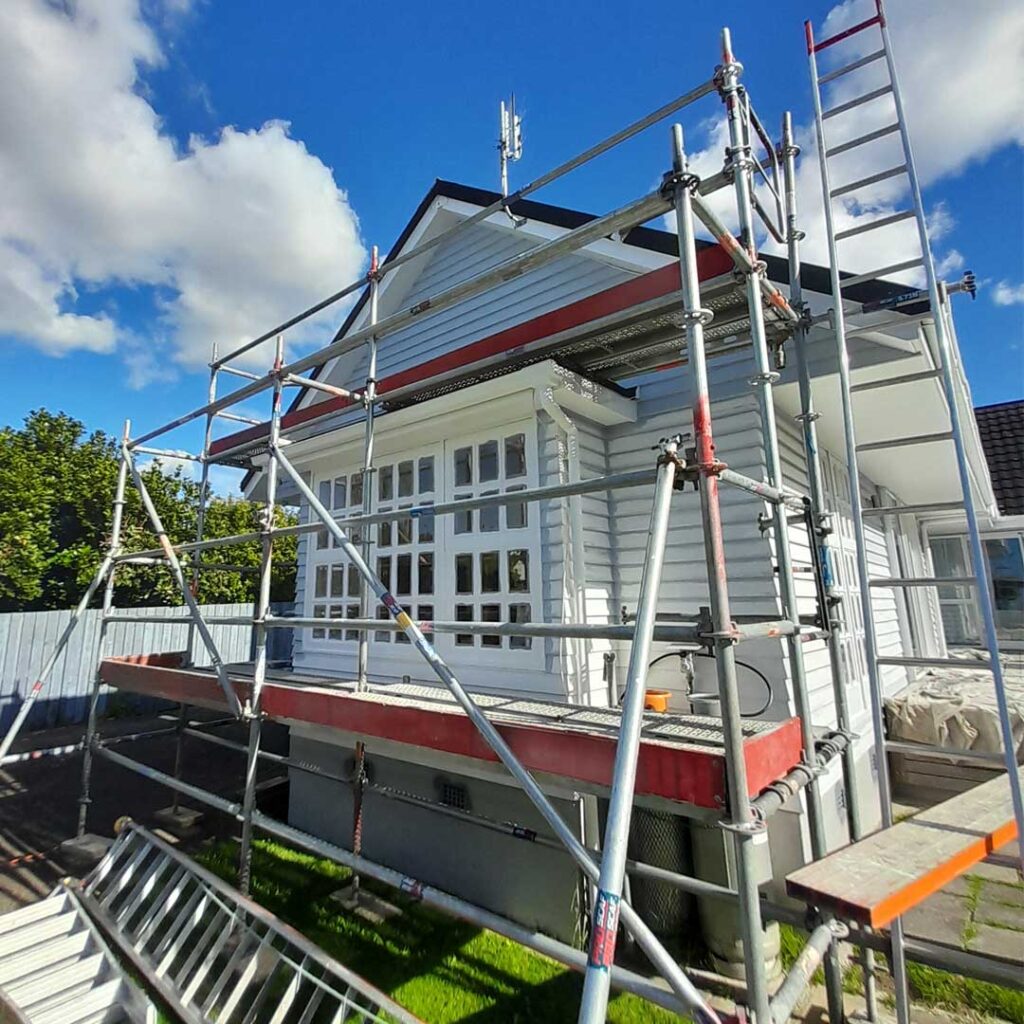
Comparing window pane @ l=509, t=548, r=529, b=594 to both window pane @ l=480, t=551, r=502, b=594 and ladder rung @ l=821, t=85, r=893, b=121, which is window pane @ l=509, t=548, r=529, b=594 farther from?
ladder rung @ l=821, t=85, r=893, b=121

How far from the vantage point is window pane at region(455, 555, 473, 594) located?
5.29 m

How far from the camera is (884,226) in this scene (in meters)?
2.96

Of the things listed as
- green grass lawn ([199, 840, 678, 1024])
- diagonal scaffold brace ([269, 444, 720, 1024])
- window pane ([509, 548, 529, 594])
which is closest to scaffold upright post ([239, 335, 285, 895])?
green grass lawn ([199, 840, 678, 1024])

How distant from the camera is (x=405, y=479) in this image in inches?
235

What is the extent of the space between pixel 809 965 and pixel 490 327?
624 centimetres

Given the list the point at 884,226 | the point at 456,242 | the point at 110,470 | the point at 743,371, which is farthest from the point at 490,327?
the point at 110,470

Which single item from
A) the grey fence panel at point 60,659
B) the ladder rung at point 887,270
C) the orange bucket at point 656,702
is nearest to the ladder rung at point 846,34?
the ladder rung at point 887,270

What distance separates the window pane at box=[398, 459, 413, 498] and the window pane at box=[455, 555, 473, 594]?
103cm

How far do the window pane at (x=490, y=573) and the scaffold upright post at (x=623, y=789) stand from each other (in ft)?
10.8

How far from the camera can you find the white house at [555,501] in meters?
4.00

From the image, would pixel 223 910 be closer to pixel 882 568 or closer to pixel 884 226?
pixel 884 226

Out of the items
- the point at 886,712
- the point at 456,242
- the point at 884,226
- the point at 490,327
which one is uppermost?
the point at 456,242

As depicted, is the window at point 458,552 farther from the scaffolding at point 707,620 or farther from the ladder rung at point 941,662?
the ladder rung at point 941,662

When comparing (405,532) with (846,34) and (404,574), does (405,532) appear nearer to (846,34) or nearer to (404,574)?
(404,574)
